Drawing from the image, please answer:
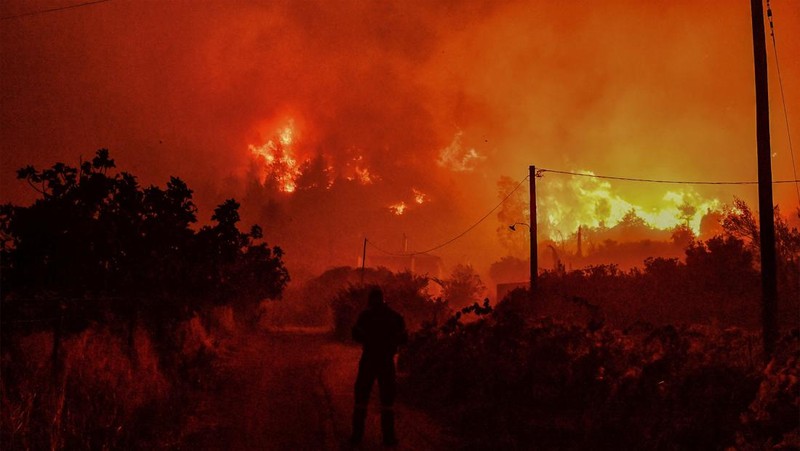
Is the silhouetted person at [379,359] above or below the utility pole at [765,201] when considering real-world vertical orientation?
below

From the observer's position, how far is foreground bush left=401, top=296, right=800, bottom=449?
20.0ft

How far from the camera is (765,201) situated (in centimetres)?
980

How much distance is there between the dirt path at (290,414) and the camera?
23.3 feet

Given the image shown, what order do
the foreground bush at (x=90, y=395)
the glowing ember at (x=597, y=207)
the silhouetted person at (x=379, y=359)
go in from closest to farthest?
the foreground bush at (x=90, y=395), the silhouetted person at (x=379, y=359), the glowing ember at (x=597, y=207)

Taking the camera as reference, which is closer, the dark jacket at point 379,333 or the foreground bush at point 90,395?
the foreground bush at point 90,395

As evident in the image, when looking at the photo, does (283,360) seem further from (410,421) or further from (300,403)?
(410,421)

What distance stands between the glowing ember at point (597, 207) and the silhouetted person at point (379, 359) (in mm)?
78343

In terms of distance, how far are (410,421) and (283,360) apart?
905 centimetres

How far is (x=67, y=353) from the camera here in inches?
339

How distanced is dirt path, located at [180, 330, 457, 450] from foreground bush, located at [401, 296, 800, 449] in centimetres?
92

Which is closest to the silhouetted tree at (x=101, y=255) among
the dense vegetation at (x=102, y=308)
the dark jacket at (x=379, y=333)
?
the dense vegetation at (x=102, y=308)

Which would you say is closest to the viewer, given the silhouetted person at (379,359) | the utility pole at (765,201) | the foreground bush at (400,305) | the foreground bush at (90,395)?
the foreground bush at (90,395)

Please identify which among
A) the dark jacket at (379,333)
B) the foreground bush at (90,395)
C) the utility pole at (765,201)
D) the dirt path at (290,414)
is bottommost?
the dirt path at (290,414)

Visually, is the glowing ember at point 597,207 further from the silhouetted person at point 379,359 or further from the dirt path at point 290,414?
the silhouetted person at point 379,359
